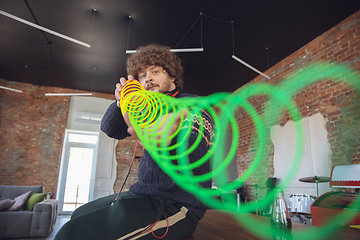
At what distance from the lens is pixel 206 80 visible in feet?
23.4

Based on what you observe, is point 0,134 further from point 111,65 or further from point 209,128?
point 209,128

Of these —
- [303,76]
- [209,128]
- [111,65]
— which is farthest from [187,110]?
[111,65]

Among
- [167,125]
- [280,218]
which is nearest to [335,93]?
[280,218]

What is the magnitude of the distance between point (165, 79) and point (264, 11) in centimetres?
392

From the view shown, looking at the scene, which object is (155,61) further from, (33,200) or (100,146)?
(100,146)

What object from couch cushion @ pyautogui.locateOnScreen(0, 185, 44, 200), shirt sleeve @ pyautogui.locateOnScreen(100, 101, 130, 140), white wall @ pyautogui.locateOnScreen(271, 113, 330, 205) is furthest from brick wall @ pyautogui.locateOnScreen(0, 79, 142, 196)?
shirt sleeve @ pyautogui.locateOnScreen(100, 101, 130, 140)

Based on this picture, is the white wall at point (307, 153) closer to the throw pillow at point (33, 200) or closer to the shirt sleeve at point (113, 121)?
the shirt sleeve at point (113, 121)

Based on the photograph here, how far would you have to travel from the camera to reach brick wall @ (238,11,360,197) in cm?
400

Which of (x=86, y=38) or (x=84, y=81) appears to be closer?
(x=86, y=38)

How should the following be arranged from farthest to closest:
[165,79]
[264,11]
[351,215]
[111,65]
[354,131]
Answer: [111,65], [264,11], [354,131], [351,215], [165,79]

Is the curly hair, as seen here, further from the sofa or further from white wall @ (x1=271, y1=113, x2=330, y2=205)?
white wall @ (x1=271, y1=113, x2=330, y2=205)

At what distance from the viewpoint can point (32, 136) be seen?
7465mm

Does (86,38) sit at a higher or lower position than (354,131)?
higher

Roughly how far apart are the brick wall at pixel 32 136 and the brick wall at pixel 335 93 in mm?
5687
